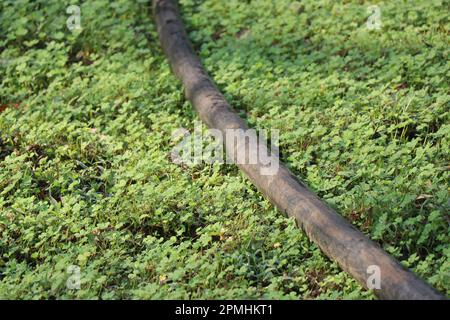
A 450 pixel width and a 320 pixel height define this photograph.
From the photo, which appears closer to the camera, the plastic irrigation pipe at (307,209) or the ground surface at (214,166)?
the plastic irrigation pipe at (307,209)

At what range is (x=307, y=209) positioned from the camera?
4.53 m

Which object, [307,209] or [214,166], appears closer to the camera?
[307,209]

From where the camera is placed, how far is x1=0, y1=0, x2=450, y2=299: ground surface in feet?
14.4

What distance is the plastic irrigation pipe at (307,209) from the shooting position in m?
3.81

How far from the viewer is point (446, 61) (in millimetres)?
Result: 6406

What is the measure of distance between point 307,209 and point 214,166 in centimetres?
114

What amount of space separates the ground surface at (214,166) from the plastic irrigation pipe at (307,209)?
4.4 inches

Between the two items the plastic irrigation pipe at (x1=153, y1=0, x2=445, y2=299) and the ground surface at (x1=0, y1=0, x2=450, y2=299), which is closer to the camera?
the plastic irrigation pipe at (x1=153, y1=0, x2=445, y2=299)

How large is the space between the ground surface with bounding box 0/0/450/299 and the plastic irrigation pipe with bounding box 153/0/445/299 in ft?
0.37

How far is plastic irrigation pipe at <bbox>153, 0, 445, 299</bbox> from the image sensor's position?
150 inches
